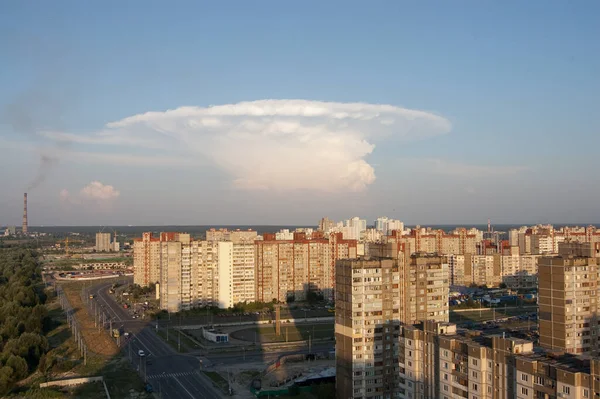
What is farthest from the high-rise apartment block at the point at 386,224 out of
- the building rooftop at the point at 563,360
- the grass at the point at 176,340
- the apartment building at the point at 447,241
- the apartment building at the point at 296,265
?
the building rooftop at the point at 563,360

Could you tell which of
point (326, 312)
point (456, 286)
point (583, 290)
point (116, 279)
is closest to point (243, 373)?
point (583, 290)

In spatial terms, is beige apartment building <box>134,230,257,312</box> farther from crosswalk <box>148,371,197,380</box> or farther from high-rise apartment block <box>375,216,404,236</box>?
high-rise apartment block <box>375,216,404,236</box>

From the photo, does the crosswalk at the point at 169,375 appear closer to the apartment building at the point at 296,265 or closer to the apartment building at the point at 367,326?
the apartment building at the point at 367,326

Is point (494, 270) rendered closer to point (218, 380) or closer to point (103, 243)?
point (218, 380)

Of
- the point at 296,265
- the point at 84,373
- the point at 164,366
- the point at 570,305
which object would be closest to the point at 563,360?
the point at 570,305

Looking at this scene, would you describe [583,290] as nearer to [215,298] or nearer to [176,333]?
[176,333]

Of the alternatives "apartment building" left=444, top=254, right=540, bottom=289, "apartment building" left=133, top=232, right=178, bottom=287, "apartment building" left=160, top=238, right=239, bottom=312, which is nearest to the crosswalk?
"apartment building" left=160, top=238, right=239, bottom=312
